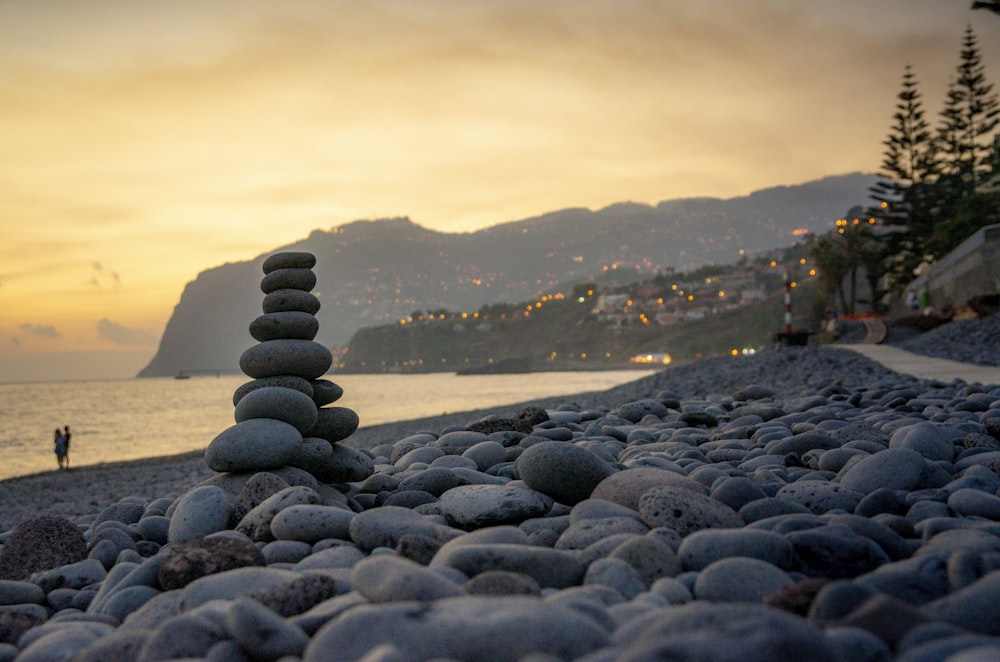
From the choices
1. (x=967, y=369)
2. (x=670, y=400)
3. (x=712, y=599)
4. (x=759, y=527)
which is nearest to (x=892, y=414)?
(x=670, y=400)

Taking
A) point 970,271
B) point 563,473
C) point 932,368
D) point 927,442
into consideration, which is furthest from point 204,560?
point 970,271

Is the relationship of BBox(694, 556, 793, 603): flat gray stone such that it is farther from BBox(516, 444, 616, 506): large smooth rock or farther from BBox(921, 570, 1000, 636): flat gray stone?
BBox(516, 444, 616, 506): large smooth rock

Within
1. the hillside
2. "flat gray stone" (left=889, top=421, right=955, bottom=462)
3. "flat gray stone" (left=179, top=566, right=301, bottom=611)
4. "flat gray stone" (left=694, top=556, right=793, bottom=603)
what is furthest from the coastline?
the hillside

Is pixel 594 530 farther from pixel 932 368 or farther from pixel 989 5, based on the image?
pixel 989 5

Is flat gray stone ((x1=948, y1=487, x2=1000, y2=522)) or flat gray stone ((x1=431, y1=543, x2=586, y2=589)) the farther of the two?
flat gray stone ((x1=948, y1=487, x2=1000, y2=522))

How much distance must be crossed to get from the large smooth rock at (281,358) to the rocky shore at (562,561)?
2.81 feet

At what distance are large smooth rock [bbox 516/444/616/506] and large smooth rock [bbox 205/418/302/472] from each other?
5.27 ft

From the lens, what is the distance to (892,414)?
688 cm

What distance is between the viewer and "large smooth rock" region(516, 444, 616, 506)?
4.25 m

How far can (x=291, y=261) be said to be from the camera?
18.9 feet

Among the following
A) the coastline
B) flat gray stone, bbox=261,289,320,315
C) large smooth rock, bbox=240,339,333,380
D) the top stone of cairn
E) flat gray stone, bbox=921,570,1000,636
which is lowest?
the coastline

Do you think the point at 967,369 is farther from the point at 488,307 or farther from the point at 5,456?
the point at 488,307

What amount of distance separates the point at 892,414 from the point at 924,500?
352 centimetres

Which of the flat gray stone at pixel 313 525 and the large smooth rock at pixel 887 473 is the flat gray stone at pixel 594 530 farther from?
the large smooth rock at pixel 887 473
